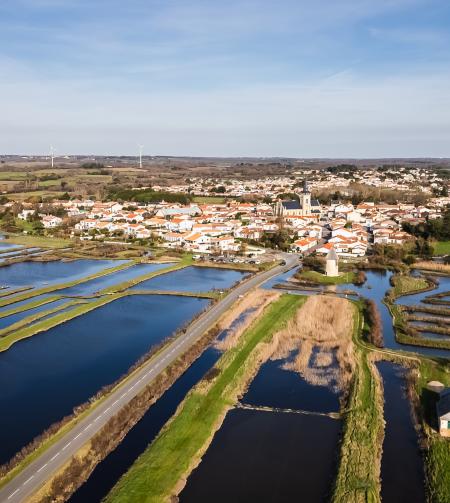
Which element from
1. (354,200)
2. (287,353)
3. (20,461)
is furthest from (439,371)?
(354,200)

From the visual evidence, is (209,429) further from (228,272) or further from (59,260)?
(59,260)

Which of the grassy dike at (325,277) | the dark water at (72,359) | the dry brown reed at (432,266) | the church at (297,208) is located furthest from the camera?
the church at (297,208)

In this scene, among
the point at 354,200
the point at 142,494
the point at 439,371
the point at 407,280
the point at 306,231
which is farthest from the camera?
the point at 354,200

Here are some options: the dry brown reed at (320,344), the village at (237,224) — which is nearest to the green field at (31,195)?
the village at (237,224)

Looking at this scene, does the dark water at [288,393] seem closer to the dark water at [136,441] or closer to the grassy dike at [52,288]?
the dark water at [136,441]

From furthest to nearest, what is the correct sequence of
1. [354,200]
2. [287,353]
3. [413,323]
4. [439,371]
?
1. [354,200]
2. [413,323]
3. [287,353]
4. [439,371]

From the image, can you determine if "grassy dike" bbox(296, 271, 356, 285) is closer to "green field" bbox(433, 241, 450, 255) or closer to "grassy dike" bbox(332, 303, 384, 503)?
"green field" bbox(433, 241, 450, 255)
